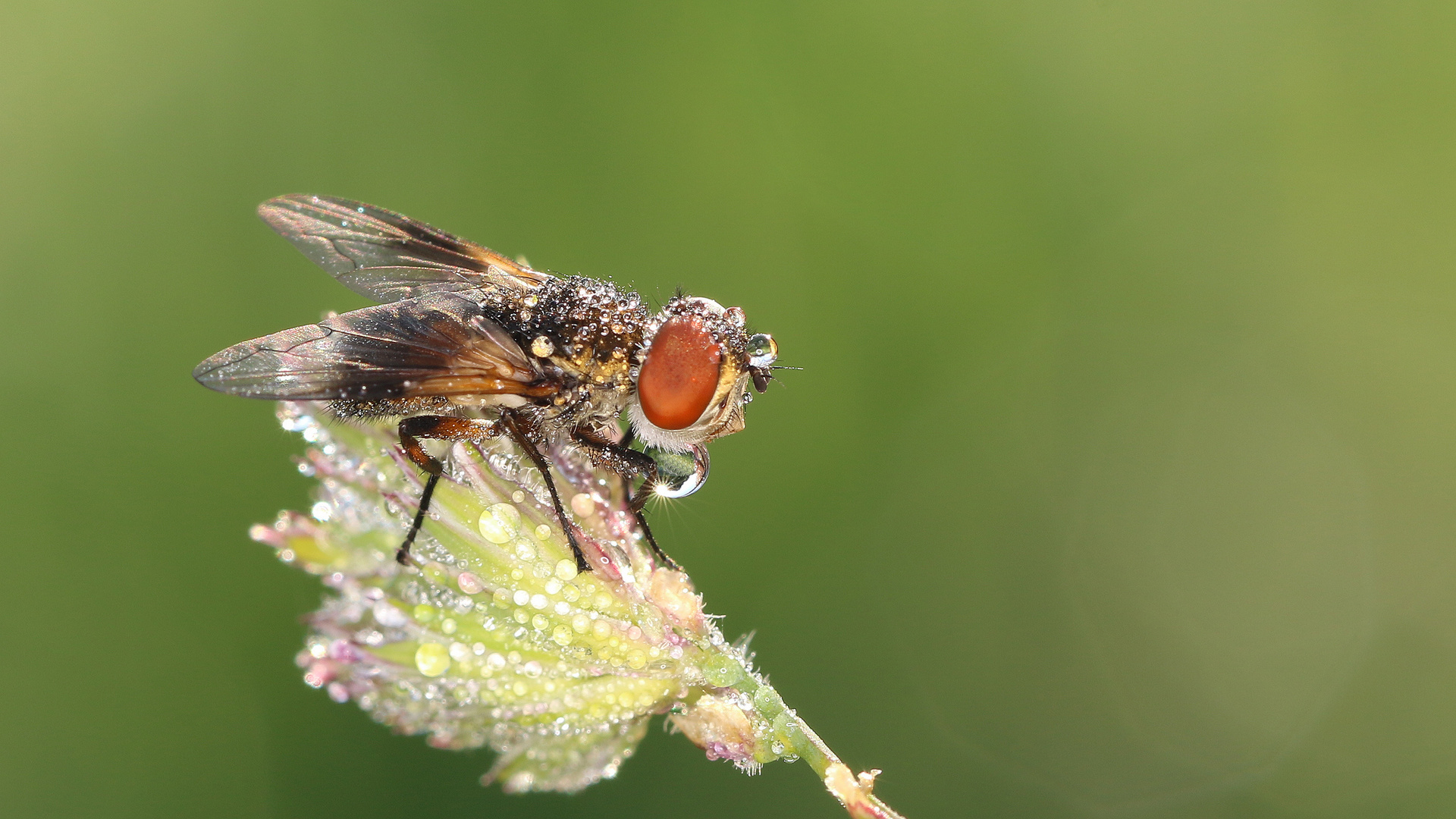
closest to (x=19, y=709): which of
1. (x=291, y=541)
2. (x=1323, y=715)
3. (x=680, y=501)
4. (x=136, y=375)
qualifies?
(x=136, y=375)

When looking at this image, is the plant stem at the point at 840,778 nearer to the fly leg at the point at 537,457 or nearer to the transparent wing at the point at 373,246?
the fly leg at the point at 537,457

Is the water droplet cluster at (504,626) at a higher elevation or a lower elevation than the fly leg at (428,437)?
lower

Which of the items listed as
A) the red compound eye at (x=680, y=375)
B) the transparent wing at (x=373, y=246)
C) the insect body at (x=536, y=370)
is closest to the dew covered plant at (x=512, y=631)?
the insect body at (x=536, y=370)

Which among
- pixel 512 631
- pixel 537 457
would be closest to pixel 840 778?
pixel 512 631

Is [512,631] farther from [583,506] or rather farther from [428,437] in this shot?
[428,437]

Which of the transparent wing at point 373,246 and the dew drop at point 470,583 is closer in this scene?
the dew drop at point 470,583

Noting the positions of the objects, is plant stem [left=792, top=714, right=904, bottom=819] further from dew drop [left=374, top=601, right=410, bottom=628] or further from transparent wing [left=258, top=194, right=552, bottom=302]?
transparent wing [left=258, top=194, right=552, bottom=302]

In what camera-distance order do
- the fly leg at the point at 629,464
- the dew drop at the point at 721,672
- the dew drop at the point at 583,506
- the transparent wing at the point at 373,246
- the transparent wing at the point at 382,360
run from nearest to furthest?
the dew drop at the point at 721,672
the dew drop at the point at 583,506
the transparent wing at the point at 382,360
the fly leg at the point at 629,464
the transparent wing at the point at 373,246
